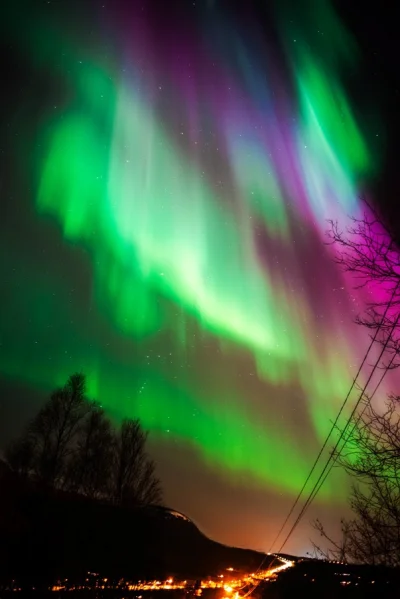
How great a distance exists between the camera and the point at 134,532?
140ft

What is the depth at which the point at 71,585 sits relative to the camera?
71.1 ft

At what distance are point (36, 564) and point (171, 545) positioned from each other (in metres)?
22.5

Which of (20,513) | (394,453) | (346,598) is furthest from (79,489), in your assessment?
(394,453)

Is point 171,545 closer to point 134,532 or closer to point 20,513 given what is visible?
point 134,532

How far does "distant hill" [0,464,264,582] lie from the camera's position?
28219 mm

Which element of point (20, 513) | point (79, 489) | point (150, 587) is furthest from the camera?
point (79, 489)

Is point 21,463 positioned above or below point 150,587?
above

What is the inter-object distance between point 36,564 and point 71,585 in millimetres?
7070

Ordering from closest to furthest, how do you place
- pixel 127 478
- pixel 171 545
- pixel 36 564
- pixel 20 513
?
pixel 36 564
pixel 20 513
pixel 171 545
pixel 127 478

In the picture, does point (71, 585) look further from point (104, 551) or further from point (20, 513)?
point (104, 551)

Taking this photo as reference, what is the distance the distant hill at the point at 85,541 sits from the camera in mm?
28219

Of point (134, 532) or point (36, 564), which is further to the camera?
point (134, 532)

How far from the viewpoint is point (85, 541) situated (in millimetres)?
36156

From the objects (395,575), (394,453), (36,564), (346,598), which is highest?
(394,453)
